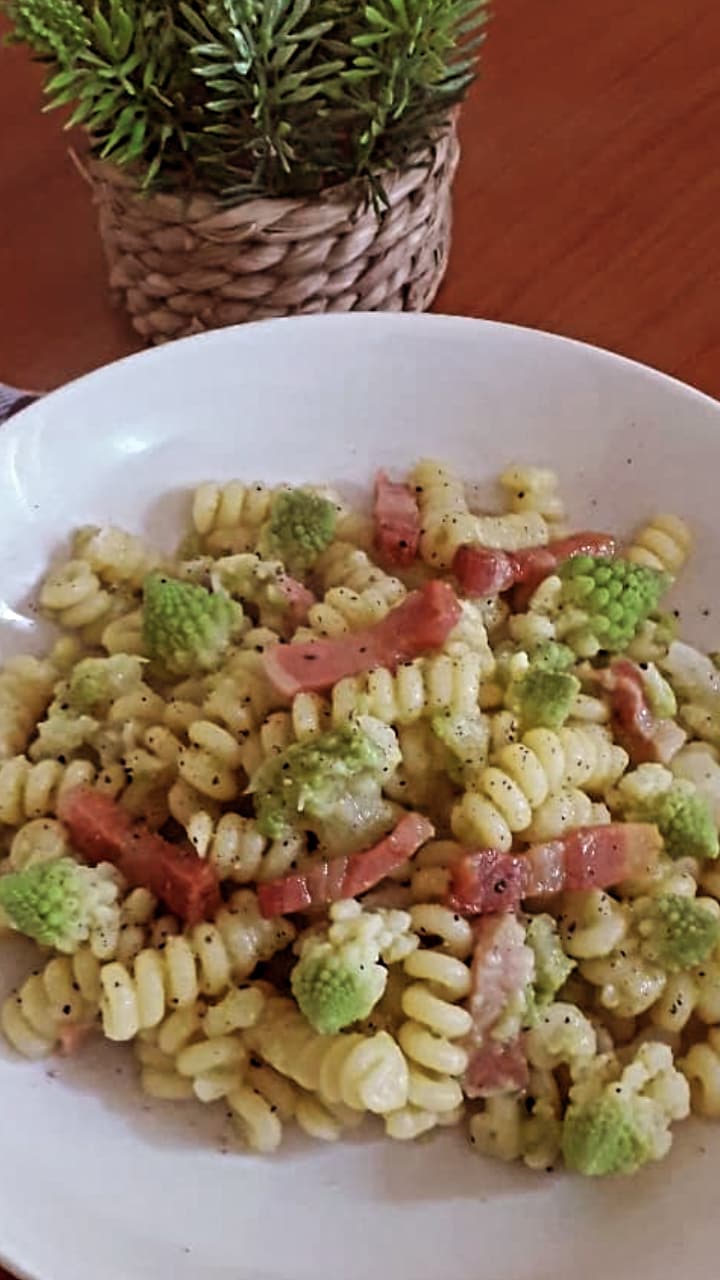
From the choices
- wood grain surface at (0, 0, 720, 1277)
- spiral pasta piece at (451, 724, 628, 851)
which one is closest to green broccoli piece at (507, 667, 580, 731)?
spiral pasta piece at (451, 724, 628, 851)

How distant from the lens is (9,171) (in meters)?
1.55

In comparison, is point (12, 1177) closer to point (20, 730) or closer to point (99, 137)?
point (20, 730)

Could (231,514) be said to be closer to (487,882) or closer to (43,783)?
(43,783)

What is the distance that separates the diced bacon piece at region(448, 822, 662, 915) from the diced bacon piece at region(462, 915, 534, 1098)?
32mm

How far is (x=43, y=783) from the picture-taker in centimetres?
104

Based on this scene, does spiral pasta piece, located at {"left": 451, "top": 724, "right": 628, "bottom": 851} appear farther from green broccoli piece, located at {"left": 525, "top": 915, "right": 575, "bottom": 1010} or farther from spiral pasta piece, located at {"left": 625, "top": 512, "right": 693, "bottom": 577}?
spiral pasta piece, located at {"left": 625, "top": 512, "right": 693, "bottom": 577}

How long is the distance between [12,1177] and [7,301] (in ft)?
2.93

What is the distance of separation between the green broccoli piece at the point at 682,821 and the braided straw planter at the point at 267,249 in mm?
544

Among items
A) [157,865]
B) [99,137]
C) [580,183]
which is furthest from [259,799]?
[580,183]

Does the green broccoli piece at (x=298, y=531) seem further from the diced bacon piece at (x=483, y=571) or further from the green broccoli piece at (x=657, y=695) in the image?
the green broccoli piece at (x=657, y=695)

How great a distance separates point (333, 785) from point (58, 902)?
0.65ft

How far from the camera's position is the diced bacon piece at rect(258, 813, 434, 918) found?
3.17ft

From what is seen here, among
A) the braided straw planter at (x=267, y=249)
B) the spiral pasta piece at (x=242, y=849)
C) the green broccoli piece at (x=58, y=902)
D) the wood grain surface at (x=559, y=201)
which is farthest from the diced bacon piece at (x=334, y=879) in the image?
the wood grain surface at (x=559, y=201)

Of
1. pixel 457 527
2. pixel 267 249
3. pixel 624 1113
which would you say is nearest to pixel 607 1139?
pixel 624 1113
